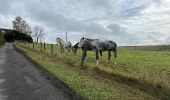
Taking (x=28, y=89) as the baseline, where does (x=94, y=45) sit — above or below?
above

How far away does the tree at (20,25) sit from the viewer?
492 ft

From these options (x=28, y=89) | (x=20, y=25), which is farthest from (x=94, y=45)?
(x=20, y=25)

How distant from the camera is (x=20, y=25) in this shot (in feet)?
496

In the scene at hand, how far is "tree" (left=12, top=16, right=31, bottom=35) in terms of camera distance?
150 meters

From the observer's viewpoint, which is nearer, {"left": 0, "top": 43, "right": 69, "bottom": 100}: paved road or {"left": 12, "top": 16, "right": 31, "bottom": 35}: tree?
{"left": 0, "top": 43, "right": 69, "bottom": 100}: paved road

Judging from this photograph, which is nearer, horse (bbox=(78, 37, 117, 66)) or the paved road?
the paved road

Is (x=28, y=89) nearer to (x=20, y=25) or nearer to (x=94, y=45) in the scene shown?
(x=94, y=45)

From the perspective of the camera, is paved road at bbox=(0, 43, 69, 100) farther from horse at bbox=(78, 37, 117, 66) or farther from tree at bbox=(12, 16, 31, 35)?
tree at bbox=(12, 16, 31, 35)

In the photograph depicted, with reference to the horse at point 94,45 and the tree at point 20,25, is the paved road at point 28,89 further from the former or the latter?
the tree at point 20,25

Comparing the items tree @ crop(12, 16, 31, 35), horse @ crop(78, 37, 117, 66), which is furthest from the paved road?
tree @ crop(12, 16, 31, 35)

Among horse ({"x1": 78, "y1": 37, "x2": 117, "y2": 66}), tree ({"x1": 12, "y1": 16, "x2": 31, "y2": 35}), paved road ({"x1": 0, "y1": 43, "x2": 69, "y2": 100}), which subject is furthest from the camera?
tree ({"x1": 12, "y1": 16, "x2": 31, "y2": 35})

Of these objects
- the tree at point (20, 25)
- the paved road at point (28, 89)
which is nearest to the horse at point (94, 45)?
the paved road at point (28, 89)

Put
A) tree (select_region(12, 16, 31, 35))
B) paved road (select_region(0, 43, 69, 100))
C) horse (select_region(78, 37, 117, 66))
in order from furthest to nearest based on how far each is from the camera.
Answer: tree (select_region(12, 16, 31, 35)), horse (select_region(78, 37, 117, 66)), paved road (select_region(0, 43, 69, 100))

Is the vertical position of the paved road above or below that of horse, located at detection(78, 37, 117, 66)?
below
